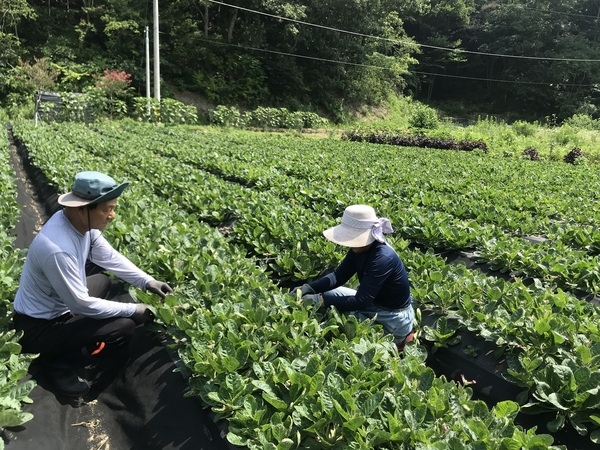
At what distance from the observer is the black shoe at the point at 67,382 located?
129 inches

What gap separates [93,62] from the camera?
29.8 metres

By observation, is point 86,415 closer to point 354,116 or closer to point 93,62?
point 93,62

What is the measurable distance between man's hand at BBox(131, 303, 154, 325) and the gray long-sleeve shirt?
0.11ft

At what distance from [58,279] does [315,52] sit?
4054cm

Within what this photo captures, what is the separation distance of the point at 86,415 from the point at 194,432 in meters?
1.02

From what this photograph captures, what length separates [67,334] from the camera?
10.8 feet

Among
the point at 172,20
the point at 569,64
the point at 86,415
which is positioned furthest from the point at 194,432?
the point at 569,64

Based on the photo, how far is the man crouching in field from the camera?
3.14 m

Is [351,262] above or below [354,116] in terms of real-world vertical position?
above

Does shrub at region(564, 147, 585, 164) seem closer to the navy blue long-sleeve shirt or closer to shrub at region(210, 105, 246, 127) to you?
shrub at region(210, 105, 246, 127)

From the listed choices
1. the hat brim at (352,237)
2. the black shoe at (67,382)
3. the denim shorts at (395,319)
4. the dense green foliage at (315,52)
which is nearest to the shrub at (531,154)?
the dense green foliage at (315,52)

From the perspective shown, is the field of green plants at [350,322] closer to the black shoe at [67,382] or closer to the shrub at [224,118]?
the black shoe at [67,382]

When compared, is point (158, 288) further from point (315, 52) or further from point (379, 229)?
point (315, 52)

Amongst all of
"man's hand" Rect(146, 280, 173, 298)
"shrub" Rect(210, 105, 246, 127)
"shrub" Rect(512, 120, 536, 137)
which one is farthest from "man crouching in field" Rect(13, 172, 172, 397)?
"shrub" Rect(512, 120, 536, 137)
